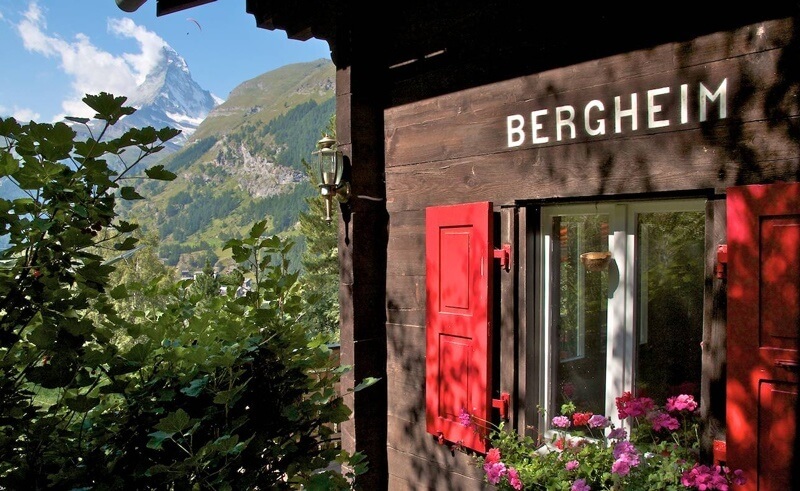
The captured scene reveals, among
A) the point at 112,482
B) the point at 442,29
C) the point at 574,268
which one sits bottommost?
the point at 112,482

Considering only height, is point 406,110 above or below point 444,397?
above

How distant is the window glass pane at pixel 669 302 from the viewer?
283 cm

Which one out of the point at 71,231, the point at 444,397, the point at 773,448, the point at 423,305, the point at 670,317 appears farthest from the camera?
the point at 423,305

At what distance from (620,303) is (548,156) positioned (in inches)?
33.7

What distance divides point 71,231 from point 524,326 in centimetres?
249

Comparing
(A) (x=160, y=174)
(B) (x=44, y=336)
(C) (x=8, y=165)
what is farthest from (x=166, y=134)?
(B) (x=44, y=336)

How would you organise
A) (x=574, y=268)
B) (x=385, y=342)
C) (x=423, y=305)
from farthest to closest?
(x=385, y=342), (x=423, y=305), (x=574, y=268)

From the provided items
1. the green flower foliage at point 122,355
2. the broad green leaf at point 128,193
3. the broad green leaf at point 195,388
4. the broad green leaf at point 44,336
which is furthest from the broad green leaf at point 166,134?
the broad green leaf at point 195,388

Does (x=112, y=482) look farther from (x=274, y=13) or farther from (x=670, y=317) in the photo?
(x=274, y=13)

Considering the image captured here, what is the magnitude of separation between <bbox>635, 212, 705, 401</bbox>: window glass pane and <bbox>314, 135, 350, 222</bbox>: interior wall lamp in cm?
196

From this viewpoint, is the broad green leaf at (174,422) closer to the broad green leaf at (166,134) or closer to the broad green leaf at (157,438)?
the broad green leaf at (157,438)

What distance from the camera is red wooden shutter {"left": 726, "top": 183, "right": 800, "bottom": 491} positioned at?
2.33 meters

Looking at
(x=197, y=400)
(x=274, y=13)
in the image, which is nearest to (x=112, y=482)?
(x=197, y=400)

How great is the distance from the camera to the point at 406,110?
403 centimetres
